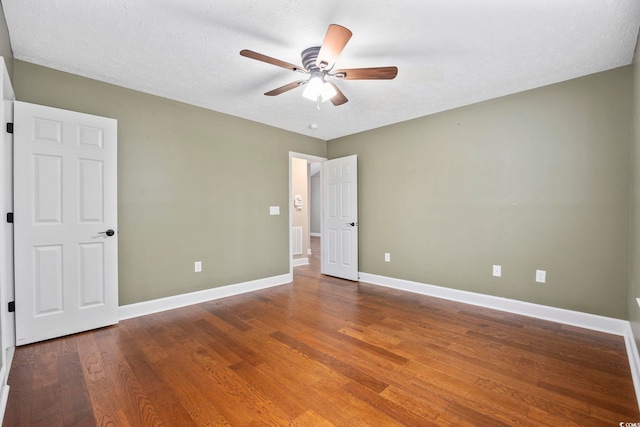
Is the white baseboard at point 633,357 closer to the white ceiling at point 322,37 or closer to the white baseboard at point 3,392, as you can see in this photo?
the white ceiling at point 322,37

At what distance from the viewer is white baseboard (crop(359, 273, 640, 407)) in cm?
225

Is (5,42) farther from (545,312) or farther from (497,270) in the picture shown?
(545,312)

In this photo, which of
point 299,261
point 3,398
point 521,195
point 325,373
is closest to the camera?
point 3,398

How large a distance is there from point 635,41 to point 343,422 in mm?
3454

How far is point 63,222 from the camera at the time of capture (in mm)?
2635

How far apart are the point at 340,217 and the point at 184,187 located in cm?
247

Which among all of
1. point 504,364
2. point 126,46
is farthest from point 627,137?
point 126,46

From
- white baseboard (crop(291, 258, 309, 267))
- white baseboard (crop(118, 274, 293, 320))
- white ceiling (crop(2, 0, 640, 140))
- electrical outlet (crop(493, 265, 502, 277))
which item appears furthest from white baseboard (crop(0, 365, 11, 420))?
white baseboard (crop(291, 258, 309, 267))

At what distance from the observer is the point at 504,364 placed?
2.16 m

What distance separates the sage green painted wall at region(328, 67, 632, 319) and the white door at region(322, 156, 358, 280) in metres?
0.46

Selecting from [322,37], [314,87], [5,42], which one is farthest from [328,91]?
[5,42]

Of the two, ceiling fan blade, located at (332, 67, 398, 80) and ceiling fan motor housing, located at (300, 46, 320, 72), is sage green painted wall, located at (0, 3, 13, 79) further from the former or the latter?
ceiling fan blade, located at (332, 67, 398, 80)

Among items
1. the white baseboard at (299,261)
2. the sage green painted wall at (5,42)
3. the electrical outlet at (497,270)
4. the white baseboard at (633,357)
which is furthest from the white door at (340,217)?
the sage green painted wall at (5,42)

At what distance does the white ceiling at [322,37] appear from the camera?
1892mm
